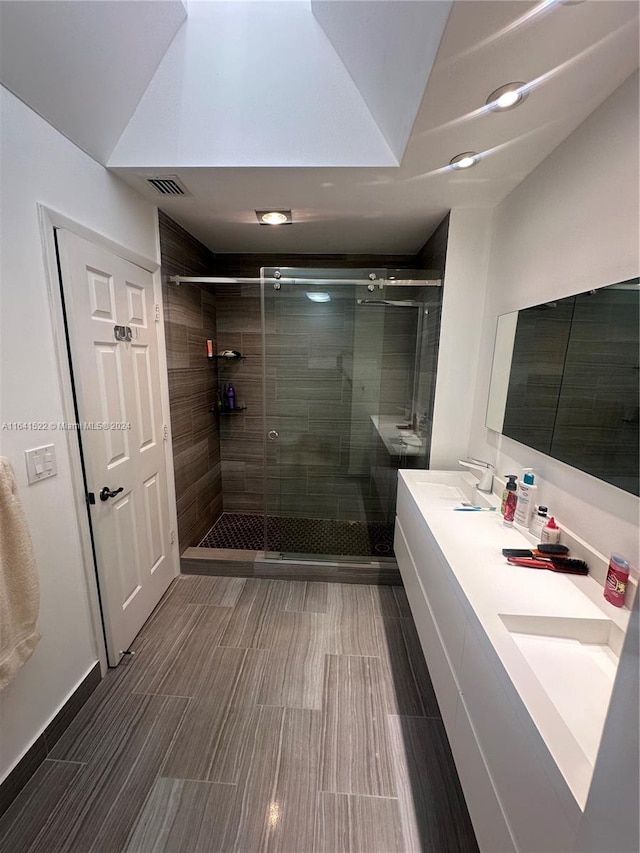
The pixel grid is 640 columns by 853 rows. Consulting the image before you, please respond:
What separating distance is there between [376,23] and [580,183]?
0.87 m

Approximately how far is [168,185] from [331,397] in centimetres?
172

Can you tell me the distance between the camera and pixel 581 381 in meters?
1.22

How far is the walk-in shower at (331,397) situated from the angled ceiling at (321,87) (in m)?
0.80

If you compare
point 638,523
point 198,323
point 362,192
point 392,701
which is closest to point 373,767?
point 392,701

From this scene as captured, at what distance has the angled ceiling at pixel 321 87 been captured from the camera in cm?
93

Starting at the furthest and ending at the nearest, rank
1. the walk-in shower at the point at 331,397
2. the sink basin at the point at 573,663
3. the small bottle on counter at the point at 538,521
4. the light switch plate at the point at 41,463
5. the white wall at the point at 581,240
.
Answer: the walk-in shower at the point at 331,397, the small bottle on counter at the point at 538,521, the light switch plate at the point at 41,463, the white wall at the point at 581,240, the sink basin at the point at 573,663

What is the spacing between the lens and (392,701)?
63.9 inches

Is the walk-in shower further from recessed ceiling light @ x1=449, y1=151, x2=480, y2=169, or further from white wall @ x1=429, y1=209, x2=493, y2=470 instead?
recessed ceiling light @ x1=449, y1=151, x2=480, y2=169

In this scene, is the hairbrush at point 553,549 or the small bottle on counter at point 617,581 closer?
the small bottle on counter at point 617,581

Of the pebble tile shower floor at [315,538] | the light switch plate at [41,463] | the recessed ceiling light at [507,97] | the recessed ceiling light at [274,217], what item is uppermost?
the recessed ceiling light at [274,217]

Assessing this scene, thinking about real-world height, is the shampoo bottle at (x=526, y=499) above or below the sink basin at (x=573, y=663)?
above

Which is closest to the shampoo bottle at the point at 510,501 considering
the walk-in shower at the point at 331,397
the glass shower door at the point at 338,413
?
the walk-in shower at the point at 331,397

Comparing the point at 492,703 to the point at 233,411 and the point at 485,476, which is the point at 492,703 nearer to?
the point at 485,476

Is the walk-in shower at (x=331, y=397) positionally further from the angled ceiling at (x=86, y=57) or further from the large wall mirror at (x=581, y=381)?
the angled ceiling at (x=86, y=57)
